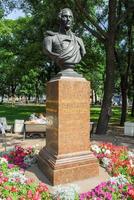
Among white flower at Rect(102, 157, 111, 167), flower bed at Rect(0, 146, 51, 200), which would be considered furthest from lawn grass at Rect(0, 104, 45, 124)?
flower bed at Rect(0, 146, 51, 200)

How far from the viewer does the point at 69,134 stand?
24.0 feet

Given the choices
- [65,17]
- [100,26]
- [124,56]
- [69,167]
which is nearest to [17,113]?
[124,56]

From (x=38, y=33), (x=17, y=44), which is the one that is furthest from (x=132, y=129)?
(x=17, y=44)

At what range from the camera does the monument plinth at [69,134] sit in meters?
7.12

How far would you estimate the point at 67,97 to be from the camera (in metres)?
7.23

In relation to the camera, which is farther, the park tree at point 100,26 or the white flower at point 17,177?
the park tree at point 100,26

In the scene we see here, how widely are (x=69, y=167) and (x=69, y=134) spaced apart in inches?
29.5

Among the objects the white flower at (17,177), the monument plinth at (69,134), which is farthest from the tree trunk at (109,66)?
the white flower at (17,177)

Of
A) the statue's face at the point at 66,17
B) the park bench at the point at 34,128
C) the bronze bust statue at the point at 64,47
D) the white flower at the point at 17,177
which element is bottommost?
the white flower at the point at 17,177

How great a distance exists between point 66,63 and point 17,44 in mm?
24234

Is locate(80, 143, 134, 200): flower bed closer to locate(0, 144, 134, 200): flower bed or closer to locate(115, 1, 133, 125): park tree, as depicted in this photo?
locate(0, 144, 134, 200): flower bed

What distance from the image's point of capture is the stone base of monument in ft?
22.9

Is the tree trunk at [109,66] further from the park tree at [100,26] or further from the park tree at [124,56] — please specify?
the park tree at [124,56]

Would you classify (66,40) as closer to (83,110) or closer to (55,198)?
(83,110)
